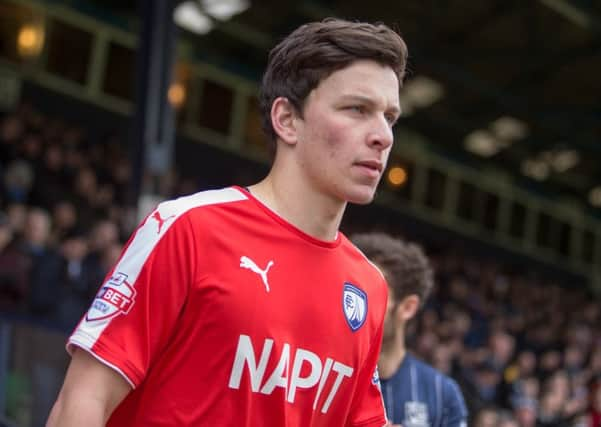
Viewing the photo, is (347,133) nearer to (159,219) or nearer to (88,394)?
(159,219)

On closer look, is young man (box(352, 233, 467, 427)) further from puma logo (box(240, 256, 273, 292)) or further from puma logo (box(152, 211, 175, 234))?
puma logo (box(152, 211, 175, 234))

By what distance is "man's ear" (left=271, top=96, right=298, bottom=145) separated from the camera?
196 centimetres

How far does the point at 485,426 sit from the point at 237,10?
10.8 m

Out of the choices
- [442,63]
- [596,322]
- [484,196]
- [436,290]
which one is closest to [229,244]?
[436,290]

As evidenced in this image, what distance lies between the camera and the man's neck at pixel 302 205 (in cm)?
195

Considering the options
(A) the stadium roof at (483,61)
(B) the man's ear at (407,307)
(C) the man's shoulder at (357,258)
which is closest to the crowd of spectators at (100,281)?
(B) the man's ear at (407,307)

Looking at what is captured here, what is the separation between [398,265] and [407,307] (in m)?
0.18

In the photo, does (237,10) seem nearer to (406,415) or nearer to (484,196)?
(484,196)

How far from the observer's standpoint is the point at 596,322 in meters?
18.6

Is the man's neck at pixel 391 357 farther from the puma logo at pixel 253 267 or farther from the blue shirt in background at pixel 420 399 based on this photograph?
the puma logo at pixel 253 267

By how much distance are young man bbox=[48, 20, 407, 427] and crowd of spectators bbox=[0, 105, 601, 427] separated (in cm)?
260


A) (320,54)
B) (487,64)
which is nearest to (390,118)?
(320,54)

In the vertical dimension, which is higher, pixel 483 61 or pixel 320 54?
pixel 483 61

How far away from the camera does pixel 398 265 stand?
3428 millimetres
